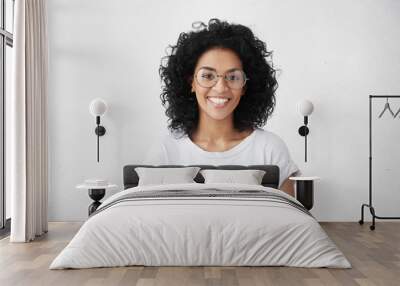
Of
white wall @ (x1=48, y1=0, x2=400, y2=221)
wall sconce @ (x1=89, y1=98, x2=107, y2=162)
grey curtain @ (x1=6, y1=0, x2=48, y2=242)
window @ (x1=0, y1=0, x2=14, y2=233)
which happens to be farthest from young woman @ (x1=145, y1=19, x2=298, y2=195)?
window @ (x1=0, y1=0, x2=14, y2=233)

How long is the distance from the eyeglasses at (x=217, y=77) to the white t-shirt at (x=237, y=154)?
617 millimetres

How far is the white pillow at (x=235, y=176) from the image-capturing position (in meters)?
6.05

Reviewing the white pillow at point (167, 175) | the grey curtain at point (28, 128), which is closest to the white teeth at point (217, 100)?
the white pillow at point (167, 175)

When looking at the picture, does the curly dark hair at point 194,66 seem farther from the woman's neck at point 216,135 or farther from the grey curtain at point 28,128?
the grey curtain at point 28,128

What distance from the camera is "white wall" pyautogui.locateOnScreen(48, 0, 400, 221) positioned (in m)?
6.75

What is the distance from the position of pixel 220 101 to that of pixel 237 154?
65 centimetres

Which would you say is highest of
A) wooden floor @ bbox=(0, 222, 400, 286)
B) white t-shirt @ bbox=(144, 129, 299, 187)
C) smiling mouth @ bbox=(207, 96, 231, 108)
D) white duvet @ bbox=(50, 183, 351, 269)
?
smiling mouth @ bbox=(207, 96, 231, 108)

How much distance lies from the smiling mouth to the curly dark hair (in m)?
0.16

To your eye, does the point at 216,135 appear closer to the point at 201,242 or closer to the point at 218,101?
the point at 218,101

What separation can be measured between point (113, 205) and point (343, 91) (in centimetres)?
339

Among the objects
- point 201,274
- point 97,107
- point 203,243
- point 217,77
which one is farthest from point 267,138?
point 201,274

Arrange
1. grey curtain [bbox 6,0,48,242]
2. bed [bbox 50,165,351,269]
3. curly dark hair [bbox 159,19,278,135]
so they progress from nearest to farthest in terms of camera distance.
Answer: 1. bed [bbox 50,165,351,269]
2. grey curtain [bbox 6,0,48,242]
3. curly dark hair [bbox 159,19,278,135]

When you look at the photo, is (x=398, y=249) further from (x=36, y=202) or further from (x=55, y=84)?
(x=55, y=84)

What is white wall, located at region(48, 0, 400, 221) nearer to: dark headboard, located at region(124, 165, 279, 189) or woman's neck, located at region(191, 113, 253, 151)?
dark headboard, located at region(124, 165, 279, 189)
